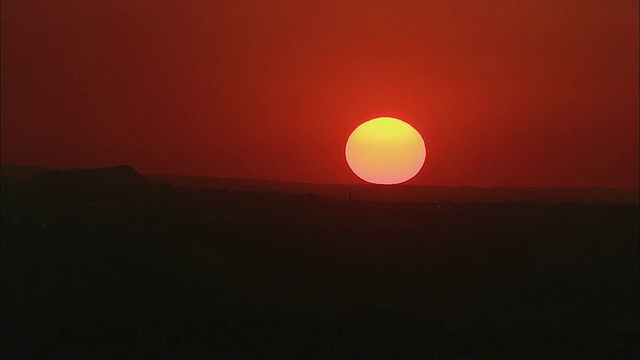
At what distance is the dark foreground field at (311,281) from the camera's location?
387 inches

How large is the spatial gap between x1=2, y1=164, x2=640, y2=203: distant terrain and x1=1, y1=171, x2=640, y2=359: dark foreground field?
13.2ft

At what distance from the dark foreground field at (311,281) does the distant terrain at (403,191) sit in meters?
4.04

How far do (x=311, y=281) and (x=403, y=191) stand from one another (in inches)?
495

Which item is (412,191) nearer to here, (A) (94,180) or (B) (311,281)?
(A) (94,180)

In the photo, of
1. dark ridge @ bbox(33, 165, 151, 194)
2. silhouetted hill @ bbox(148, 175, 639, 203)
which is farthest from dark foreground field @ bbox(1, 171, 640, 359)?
silhouetted hill @ bbox(148, 175, 639, 203)

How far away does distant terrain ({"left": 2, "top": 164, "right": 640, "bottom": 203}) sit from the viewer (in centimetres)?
2302

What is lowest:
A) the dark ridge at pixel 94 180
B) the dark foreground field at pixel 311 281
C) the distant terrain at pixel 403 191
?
the dark foreground field at pixel 311 281

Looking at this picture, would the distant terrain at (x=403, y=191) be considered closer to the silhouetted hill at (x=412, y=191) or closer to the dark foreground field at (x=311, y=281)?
the silhouetted hill at (x=412, y=191)

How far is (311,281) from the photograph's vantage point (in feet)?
42.5

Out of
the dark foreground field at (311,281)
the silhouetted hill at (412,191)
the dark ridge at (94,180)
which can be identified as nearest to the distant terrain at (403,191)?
the silhouetted hill at (412,191)

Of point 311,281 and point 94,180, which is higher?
point 94,180

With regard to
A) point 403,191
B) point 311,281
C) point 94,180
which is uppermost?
point 403,191

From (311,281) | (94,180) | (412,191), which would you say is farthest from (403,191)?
(311,281)

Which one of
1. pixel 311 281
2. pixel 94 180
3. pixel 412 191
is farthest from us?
pixel 412 191
